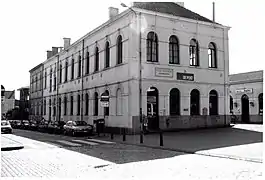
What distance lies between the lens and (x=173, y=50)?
25.6 meters

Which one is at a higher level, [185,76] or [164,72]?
[164,72]

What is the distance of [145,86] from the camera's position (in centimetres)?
2370

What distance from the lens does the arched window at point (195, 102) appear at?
1023 inches

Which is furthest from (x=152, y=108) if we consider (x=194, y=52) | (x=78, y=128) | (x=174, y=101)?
(x=194, y=52)

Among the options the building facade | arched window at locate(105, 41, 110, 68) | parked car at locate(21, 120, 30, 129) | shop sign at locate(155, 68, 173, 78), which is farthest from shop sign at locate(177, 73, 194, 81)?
parked car at locate(21, 120, 30, 129)

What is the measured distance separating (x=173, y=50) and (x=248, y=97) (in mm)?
13492

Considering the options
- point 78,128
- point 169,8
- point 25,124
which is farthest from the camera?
point 25,124

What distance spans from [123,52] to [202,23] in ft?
24.8

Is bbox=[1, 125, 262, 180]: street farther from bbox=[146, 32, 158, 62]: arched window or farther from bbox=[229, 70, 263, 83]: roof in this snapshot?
bbox=[229, 70, 263, 83]: roof

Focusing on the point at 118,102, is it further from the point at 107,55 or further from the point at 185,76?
the point at 185,76

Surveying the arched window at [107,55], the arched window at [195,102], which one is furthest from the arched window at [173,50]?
the arched window at [107,55]

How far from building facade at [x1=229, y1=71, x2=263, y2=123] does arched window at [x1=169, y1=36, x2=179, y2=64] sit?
39.4ft

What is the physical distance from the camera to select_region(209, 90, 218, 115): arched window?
27000 mm

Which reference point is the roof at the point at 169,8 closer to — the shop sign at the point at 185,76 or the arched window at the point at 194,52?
the arched window at the point at 194,52
